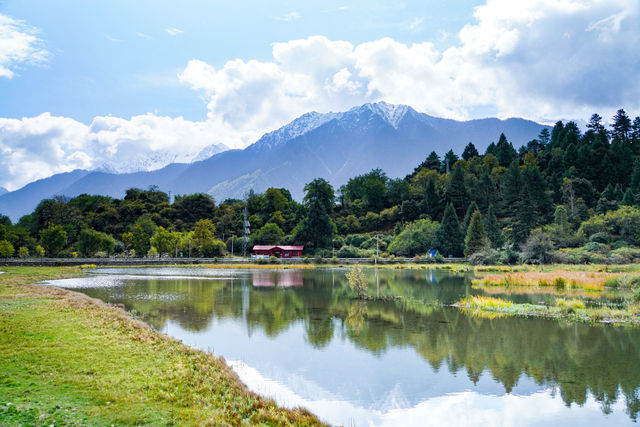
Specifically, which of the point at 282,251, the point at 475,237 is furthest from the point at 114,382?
the point at 282,251

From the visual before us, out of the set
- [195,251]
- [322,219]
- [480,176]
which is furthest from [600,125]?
[195,251]

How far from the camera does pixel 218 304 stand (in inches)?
1059

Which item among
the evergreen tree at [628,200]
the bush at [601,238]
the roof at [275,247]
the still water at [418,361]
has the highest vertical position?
the evergreen tree at [628,200]

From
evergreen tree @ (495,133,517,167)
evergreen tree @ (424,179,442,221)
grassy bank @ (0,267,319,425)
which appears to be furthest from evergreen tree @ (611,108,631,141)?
grassy bank @ (0,267,319,425)

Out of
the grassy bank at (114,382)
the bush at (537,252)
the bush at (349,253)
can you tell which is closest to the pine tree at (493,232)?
the bush at (537,252)

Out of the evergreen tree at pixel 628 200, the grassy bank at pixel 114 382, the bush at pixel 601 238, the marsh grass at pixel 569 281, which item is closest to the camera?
the grassy bank at pixel 114 382

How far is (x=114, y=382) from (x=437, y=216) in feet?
309

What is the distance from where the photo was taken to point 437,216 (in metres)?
98.5

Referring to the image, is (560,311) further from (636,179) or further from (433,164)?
(433,164)

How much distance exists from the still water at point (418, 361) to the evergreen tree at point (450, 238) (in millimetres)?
53750

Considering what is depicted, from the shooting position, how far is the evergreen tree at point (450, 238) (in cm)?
7731

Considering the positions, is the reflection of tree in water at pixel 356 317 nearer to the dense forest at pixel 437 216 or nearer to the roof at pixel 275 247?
the dense forest at pixel 437 216

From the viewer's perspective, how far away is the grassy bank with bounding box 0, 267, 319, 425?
317 inches

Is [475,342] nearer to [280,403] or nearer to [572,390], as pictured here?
[572,390]
